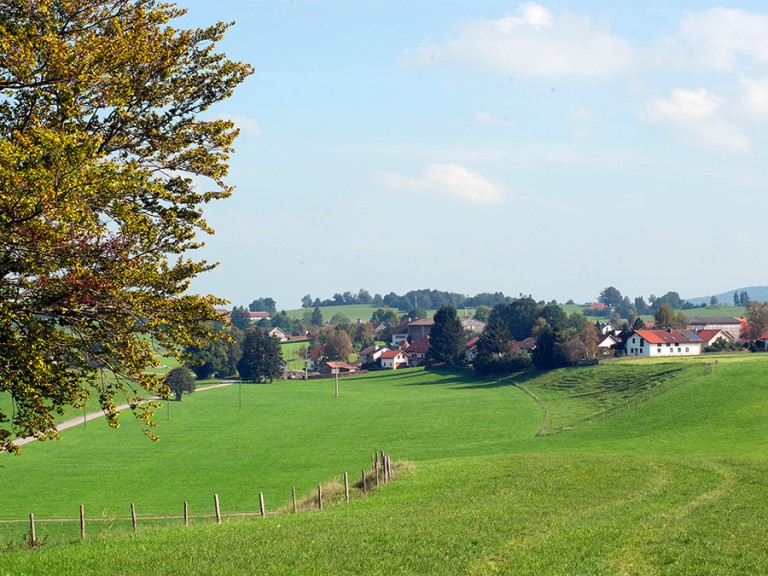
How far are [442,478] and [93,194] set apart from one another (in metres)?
31.3

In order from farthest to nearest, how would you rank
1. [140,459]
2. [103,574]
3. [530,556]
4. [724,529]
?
1. [140,459]
2. [724,529]
3. [530,556]
4. [103,574]

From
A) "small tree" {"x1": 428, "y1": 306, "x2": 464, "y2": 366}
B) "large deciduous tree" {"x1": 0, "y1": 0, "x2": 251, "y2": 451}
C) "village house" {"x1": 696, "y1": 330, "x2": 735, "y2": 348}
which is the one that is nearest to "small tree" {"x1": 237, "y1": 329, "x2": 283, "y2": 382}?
"small tree" {"x1": 428, "y1": 306, "x2": 464, "y2": 366}

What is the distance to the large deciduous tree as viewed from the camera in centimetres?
1773

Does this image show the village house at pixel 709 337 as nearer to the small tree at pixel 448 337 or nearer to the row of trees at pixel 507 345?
the row of trees at pixel 507 345

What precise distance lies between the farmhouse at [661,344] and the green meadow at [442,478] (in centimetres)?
1902

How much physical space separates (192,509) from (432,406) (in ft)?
220

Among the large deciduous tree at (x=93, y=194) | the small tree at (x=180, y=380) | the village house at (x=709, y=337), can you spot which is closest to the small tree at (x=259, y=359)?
the small tree at (x=180, y=380)

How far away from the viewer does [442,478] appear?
149 feet

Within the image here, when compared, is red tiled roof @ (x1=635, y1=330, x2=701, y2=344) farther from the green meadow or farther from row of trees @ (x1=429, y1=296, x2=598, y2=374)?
the green meadow

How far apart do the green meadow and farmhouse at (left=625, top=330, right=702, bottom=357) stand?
62.4 feet

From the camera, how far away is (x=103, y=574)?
66.7ft

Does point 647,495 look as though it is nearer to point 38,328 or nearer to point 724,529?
point 724,529

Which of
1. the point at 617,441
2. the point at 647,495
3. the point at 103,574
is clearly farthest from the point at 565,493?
the point at 617,441

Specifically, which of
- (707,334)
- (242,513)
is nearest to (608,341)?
(707,334)
